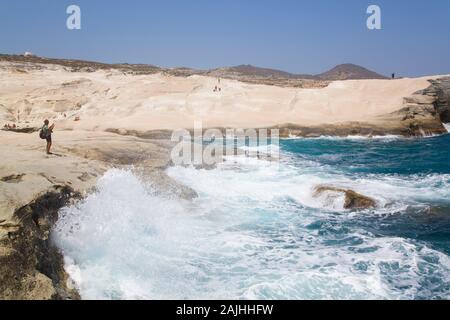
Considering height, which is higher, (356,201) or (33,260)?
(33,260)

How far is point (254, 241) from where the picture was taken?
9.44 metres

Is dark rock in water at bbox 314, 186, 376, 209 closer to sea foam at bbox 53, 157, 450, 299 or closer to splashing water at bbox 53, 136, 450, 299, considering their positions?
splashing water at bbox 53, 136, 450, 299

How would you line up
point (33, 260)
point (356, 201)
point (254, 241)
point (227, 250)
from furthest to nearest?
point (356, 201)
point (254, 241)
point (227, 250)
point (33, 260)

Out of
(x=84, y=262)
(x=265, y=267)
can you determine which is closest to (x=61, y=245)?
(x=84, y=262)

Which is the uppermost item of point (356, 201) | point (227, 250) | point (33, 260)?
point (33, 260)

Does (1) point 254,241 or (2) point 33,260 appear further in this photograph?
(1) point 254,241

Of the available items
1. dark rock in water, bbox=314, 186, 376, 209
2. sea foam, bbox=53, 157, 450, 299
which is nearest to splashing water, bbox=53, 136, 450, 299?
sea foam, bbox=53, 157, 450, 299

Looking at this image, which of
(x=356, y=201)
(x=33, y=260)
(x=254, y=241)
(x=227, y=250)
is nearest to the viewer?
(x=33, y=260)

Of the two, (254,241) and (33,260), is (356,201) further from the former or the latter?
(33,260)

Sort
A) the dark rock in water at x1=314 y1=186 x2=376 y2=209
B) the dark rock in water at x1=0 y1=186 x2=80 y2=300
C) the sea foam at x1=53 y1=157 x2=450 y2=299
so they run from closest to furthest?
the dark rock in water at x1=0 y1=186 x2=80 y2=300, the sea foam at x1=53 y1=157 x2=450 y2=299, the dark rock in water at x1=314 y1=186 x2=376 y2=209

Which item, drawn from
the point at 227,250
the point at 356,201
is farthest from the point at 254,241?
the point at 356,201

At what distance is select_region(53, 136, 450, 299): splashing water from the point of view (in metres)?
7.18

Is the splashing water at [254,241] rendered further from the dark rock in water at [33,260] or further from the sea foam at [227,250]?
the dark rock in water at [33,260]

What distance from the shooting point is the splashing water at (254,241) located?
7.18 meters
